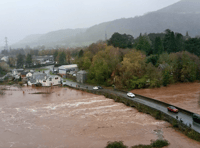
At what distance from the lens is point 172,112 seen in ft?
64.8

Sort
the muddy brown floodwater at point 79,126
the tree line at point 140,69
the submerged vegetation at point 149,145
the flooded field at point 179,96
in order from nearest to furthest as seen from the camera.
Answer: the submerged vegetation at point 149,145 → the muddy brown floodwater at point 79,126 → the flooded field at point 179,96 → the tree line at point 140,69

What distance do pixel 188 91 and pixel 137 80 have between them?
973cm

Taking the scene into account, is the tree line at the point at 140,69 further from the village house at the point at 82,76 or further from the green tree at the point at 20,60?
the green tree at the point at 20,60

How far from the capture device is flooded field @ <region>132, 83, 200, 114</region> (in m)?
23.6

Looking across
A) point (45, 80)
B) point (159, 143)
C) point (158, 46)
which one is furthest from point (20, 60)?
point (159, 143)

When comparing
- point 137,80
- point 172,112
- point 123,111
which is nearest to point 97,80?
point 137,80

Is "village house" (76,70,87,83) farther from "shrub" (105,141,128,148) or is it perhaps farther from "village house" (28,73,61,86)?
"shrub" (105,141,128,148)

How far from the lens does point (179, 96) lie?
2833cm

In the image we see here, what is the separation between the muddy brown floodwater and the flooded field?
6304mm

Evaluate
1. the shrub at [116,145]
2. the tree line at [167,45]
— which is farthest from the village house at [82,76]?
the shrub at [116,145]

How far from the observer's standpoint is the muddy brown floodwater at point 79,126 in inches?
612

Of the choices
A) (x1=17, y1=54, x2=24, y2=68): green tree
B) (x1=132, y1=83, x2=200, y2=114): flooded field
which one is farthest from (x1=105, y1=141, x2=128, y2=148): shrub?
(x1=17, y1=54, x2=24, y2=68): green tree

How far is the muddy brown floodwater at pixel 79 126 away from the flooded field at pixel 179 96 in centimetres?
630

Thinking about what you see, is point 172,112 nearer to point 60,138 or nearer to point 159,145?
point 159,145
